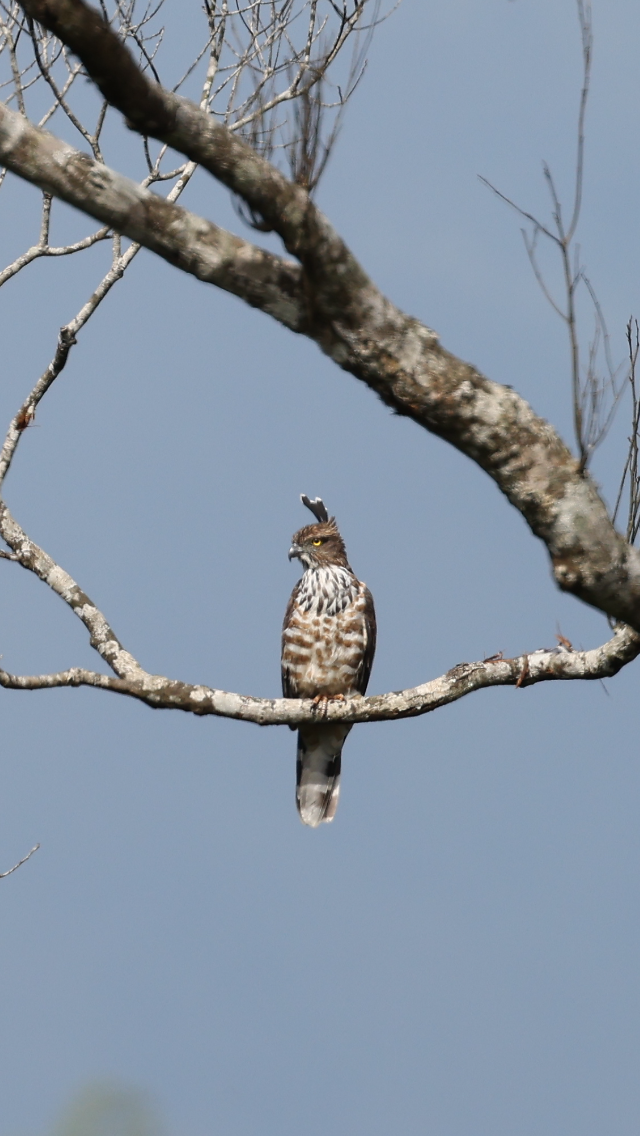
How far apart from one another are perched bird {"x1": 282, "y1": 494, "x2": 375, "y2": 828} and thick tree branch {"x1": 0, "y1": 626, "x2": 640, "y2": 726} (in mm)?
2112

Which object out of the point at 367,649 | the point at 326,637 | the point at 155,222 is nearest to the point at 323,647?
the point at 326,637

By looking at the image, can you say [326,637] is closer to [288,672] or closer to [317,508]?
[288,672]

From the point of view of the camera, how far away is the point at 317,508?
8.59m

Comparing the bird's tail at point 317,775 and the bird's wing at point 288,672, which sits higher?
the bird's wing at point 288,672

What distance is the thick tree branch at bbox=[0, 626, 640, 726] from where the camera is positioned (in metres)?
5.03

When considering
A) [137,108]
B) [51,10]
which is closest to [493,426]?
[137,108]

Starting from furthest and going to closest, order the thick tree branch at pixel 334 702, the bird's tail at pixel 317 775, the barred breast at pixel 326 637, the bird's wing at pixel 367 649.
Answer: the bird's tail at pixel 317 775
the bird's wing at pixel 367 649
the barred breast at pixel 326 637
the thick tree branch at pixel 334 702

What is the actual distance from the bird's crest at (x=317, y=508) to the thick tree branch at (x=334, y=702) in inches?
117

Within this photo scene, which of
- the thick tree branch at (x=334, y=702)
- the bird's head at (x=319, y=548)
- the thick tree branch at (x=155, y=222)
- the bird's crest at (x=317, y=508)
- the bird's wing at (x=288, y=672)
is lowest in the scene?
the thick tree branch at (x=334, y=702)

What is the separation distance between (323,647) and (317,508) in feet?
4.03

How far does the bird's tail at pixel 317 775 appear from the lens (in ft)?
26.6

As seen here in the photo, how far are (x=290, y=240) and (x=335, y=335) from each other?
0.30m

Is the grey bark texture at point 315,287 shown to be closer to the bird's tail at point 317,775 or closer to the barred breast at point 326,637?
the barred breast at point 326,637

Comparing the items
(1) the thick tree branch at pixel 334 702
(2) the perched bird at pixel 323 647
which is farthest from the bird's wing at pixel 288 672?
(1) the thick tree branch at pixel 334 702
